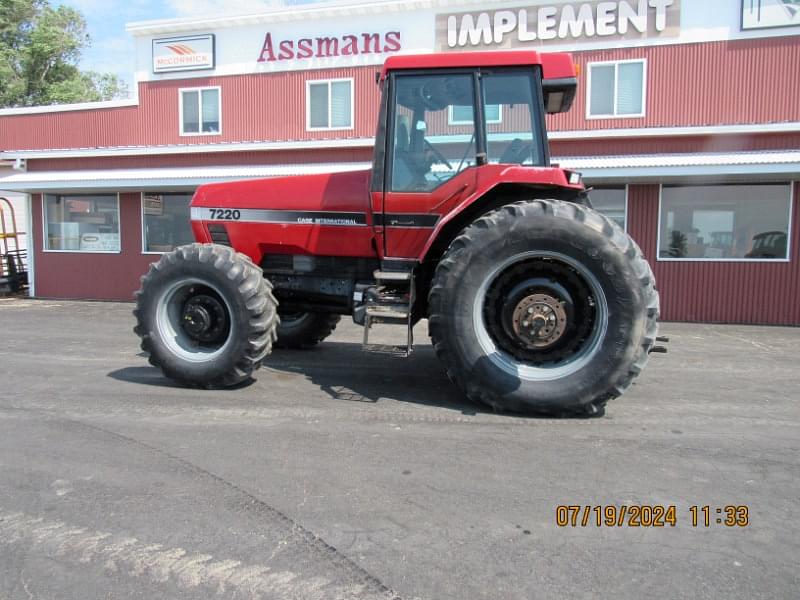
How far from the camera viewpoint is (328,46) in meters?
14.2

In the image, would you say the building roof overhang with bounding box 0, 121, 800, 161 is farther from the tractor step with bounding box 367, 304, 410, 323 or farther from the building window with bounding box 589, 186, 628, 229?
the tractor step with bounding box 367, 304, 410, 323

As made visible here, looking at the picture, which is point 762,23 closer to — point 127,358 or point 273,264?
point 273,264

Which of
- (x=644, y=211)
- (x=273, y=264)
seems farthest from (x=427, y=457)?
(x=644, y=211)

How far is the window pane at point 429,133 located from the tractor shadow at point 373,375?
1.83 metres

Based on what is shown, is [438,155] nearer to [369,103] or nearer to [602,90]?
[602,90]

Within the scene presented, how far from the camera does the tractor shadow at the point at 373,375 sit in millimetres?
5070

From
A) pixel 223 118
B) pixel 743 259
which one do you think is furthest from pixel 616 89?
pixel 223 118

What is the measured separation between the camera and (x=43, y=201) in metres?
15.0

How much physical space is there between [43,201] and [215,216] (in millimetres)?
11834

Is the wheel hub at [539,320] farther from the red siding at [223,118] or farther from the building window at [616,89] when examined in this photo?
the red siding at [223,118]

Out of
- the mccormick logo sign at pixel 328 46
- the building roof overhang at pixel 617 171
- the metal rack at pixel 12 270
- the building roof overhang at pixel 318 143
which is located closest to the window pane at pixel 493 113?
the building roof overhang at pixel 617 171

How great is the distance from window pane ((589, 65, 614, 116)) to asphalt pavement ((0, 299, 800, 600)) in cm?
860

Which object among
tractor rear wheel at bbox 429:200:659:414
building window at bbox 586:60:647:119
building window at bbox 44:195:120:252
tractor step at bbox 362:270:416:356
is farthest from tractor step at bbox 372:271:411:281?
building window at bbox 44:195:120:252

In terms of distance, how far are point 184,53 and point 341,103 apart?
15.2 feet
